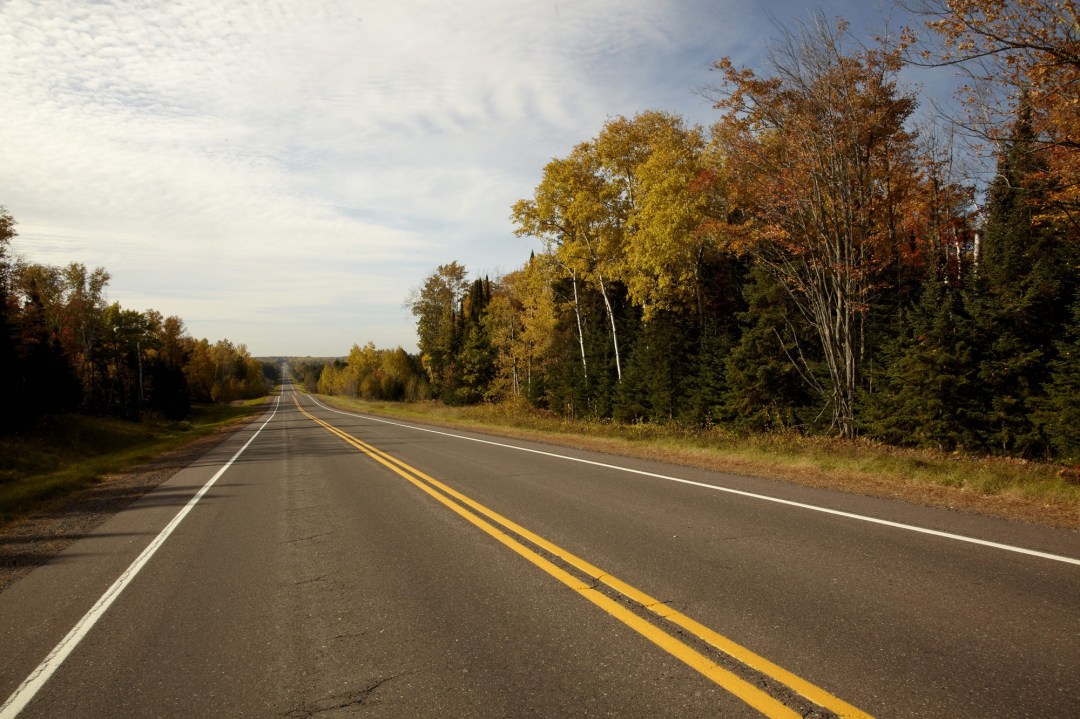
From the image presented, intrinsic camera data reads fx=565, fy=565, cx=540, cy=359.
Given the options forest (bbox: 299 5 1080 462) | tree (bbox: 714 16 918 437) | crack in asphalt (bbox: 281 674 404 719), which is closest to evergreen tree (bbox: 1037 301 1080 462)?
forest (bbox: 299 5 1080 462)

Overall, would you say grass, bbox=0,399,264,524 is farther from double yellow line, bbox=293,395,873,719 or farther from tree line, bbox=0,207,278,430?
double yellow line, bbox=293,395,873,719

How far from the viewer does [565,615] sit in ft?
13.7

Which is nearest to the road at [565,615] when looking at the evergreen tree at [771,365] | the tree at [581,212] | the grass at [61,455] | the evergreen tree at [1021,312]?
the grass at [61,455]

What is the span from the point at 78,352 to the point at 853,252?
187ft

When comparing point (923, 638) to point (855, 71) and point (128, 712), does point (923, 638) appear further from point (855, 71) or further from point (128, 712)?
point (855, 71)

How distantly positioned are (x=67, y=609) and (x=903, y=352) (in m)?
18.5

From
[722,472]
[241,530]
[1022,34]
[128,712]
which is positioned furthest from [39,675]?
[1022,34]

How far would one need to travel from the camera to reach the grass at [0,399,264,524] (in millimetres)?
11538

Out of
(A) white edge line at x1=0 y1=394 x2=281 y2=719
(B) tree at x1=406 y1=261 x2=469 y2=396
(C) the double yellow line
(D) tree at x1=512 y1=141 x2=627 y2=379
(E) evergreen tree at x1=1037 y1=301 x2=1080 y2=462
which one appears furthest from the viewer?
(B) tree at x1=406 y1=261 x2=469 y2=396

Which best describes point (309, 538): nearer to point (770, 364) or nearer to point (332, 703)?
point (332, 703)

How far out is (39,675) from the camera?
145 inches

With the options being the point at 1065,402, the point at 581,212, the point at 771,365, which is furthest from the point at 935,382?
the point at 581,212

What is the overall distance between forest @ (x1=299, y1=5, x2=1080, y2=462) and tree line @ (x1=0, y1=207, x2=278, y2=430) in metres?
27.6

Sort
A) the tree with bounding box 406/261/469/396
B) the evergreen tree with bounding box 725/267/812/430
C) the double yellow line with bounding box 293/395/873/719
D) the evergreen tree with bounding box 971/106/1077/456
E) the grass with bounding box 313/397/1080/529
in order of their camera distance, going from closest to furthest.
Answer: the double yellow line with bounding box 293/395/873/719, the grass with bounding box 313/397/1080/529, the evergreen tree with bounding box 971/106/1077/456, the evergreen tree with bounding box 725/267/812/430, the tree with bounding box 406/261/469/396
